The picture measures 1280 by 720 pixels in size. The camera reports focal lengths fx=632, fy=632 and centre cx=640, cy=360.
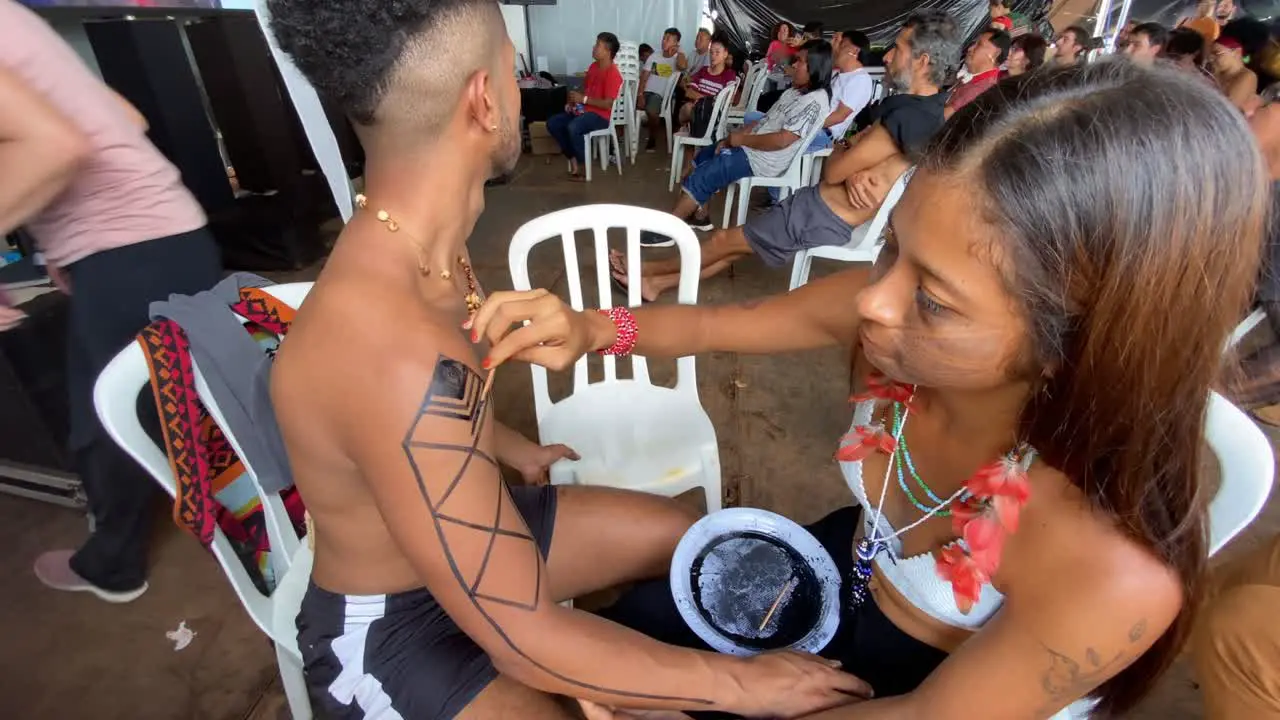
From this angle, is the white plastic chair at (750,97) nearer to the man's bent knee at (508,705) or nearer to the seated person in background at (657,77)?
the seated person in background at (657,77)

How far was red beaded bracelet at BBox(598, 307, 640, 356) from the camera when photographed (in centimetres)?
132

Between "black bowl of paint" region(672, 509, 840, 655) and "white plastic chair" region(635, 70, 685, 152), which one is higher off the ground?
"black bowl of paint" region(672, 509, 840, 655)

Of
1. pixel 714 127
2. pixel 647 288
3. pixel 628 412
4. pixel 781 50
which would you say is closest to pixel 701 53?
pixel 781 50

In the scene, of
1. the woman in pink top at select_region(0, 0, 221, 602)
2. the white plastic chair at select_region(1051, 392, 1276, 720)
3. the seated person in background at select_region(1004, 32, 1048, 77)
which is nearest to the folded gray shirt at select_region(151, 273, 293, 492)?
the woman in pink top at select_region(0, 0, 221, 602)

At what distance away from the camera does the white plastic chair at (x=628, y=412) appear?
1.66m

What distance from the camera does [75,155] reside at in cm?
123

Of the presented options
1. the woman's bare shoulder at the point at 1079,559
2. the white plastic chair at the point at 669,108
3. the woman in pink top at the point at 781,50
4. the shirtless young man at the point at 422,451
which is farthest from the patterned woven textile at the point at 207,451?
the woman in pink top at the point at 781,50

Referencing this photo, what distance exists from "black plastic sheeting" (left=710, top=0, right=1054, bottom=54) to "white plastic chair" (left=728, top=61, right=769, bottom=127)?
3.38m

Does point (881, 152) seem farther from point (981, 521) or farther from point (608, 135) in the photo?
point (608, 135)

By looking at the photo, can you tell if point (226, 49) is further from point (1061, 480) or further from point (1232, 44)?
point (1232, 44)

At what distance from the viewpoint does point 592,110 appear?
6.32m

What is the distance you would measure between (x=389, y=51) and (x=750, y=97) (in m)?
6.23

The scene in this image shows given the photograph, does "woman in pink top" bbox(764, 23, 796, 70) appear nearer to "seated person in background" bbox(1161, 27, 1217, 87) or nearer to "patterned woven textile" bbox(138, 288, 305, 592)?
"seated person in background" bbox(1161, 27, 1217, 87)

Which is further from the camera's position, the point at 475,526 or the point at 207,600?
the point at 207,600
